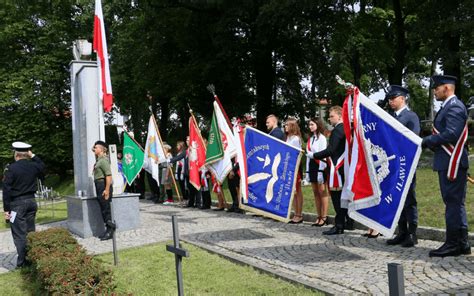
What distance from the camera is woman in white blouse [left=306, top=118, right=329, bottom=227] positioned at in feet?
32.1

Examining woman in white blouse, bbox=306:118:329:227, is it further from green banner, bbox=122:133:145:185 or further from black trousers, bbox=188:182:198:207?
green banner, bbox=122:133:145:185

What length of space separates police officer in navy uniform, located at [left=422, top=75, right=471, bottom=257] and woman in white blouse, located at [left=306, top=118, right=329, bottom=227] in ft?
10.7

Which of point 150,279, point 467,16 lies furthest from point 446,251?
point 467,16

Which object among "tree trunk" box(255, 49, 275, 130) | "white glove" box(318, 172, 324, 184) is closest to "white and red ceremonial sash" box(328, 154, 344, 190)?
"white glove" box(318, 172, 324, 184)

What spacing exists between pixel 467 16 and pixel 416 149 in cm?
1571

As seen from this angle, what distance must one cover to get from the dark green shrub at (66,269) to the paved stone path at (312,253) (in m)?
1.91

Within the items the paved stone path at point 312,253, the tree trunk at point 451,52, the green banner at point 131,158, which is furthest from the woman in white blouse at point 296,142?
the tree trunk at point 451,52

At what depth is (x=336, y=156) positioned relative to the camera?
8648mm

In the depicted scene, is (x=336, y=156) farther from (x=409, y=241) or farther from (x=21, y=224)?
(x=21, y=224)

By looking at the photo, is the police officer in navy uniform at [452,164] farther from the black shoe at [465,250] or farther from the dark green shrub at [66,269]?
the dark green shrub at [66,269]

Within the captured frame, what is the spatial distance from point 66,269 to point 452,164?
4770 millimetres

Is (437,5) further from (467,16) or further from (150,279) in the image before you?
(150,279)

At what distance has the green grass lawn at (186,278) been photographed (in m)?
5.81

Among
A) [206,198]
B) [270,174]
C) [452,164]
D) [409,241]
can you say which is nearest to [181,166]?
[206,198]
